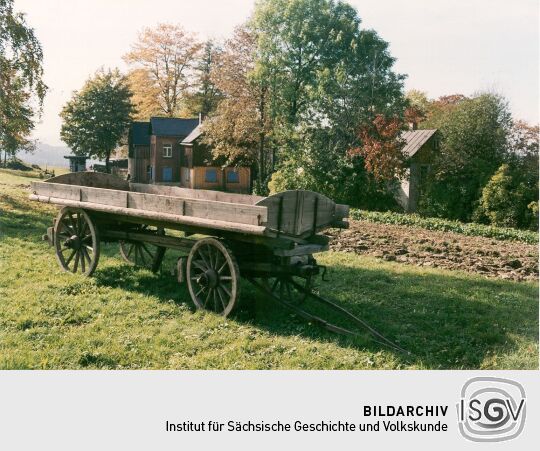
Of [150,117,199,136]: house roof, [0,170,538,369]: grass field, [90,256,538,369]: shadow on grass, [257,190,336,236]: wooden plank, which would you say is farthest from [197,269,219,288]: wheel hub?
[150,117,199,136]: house roof

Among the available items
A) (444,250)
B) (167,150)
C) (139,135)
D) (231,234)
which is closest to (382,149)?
(444,250)

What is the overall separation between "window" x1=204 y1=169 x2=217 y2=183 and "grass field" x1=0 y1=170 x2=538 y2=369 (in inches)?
1117

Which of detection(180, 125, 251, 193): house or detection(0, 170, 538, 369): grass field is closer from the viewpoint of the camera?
detection(0, 170, 538, 369): grass field

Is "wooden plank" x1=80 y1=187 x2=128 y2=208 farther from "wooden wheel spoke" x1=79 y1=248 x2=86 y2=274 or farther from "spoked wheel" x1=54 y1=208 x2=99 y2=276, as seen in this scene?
"wooden wheel spoke" x1=79 y1=248 x2=86 y2=274

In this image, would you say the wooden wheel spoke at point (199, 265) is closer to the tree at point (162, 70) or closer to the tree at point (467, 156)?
the tree at point (467, 156)

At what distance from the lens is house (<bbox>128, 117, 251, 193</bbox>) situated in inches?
1459

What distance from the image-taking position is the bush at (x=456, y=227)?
17.5m

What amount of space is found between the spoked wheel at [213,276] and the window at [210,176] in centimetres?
3099

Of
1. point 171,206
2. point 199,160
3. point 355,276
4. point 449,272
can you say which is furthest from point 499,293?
point 199,160

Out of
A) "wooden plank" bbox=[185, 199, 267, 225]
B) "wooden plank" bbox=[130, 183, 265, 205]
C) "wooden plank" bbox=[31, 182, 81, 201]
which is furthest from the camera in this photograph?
"wooden plank" bbox=[130, 183, 265, 205]

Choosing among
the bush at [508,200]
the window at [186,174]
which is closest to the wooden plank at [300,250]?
the bush at [508,200]

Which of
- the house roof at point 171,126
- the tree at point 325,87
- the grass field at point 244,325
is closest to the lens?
the grass field at point 244,325

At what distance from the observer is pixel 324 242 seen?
22.7 feet

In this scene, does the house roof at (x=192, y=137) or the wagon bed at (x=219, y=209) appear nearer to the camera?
the wagon bed at (x=219, y=209)
